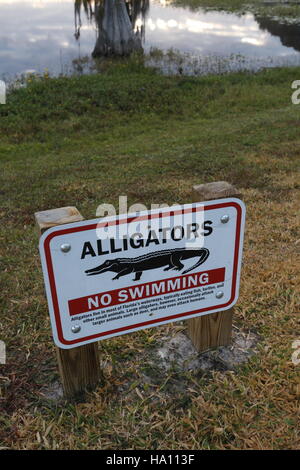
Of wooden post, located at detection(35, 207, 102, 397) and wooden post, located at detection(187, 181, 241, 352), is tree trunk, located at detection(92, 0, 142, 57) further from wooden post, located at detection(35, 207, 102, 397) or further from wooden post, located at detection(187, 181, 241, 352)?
wooden post, located at detection(35, 207, 102, 397)

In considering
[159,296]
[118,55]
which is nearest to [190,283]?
[159,296]

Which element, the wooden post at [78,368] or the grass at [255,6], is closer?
the wooden post at [78,368]

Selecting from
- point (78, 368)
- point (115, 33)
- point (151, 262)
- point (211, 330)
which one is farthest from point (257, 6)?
point (78, 368)

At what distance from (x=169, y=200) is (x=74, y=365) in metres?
3.14

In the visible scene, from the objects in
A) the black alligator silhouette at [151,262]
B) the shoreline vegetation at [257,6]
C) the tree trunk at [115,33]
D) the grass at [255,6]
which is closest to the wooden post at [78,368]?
the black alligator silhouette at [151,262]

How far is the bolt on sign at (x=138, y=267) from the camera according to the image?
1.82 meters

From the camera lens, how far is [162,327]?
2.71 meters

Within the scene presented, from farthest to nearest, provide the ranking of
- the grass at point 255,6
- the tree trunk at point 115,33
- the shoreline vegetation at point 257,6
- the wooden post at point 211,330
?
1. the grass at point 255,6
2. the shoreline vegetation at point 257,6
3. the tree trunk at point 115,33
4. the wooden post at point 211,330

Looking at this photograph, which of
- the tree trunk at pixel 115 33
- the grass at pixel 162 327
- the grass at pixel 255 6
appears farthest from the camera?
the grass at pixel 255 6

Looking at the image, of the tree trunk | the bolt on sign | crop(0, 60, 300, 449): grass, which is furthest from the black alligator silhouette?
the tree trunk

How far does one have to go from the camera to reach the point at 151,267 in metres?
1.99

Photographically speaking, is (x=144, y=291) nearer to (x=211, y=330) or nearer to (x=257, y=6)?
(x=211, y=330)

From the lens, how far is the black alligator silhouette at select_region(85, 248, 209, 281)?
1897 millimetres

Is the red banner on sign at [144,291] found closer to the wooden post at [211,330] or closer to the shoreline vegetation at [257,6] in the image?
the wooden post at [211,330]
